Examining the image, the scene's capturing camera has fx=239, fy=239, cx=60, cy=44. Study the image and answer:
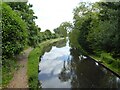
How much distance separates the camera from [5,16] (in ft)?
60.6

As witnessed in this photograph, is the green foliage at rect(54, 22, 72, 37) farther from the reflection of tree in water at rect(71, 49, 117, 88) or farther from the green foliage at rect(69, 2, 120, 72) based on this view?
the reflection of tree in water at rect(71, 49, 117, 88)

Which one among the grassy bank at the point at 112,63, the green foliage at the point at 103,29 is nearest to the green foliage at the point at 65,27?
the green foliage at the point at 103,29

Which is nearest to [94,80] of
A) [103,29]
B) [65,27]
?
[103,29]

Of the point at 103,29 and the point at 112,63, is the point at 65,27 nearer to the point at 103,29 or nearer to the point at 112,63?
the point at 112,63

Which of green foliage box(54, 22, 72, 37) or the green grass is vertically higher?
green foliage box(54, 22, 72, 37)

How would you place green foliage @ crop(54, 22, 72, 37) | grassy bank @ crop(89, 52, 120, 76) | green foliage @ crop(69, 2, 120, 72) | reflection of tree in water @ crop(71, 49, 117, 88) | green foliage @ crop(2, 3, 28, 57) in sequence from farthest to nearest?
green foliage @ crop(54, 22, 72, 37), grassy bank @ crop(89, 52, 120, 76), green foliage @ crop(2, 3, 28, 57), reflection of tree in water @ crop(71, 49, 117, 88), green foliage @ crop(69, 2, 120, 72)

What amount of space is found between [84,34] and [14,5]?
11.0 metres

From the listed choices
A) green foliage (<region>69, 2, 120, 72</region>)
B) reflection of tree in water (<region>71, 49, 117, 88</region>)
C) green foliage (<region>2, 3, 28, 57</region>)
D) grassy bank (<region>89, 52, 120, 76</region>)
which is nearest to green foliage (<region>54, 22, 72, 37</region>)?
green foliage (<region>69, 2, 120, 72</region>)

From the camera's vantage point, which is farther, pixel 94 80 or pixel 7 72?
pixel 94 80

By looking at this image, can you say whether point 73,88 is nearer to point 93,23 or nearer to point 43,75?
point 43,75

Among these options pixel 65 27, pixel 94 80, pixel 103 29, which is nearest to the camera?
pixel 103 29

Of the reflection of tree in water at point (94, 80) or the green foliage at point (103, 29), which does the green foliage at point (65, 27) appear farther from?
the reflection of tree in water at point (94, 80)

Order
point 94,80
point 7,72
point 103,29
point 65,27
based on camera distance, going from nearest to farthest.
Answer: point 103,29 < point 7,72 < point 94,80 < point 65,27

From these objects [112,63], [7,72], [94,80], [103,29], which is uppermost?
[103,29]
